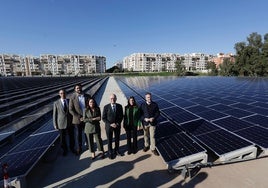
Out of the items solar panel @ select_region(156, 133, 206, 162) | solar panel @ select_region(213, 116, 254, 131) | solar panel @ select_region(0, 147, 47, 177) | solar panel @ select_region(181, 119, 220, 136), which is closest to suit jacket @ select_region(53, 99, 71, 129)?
solar panel @ select_region(0, 147, 47, 177)

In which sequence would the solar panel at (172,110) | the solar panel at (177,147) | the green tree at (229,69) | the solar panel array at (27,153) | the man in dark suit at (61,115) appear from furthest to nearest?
the green tree at (229,69) < the solar panel at (172,110) < the man in dark suit at (61,115) < the solar panel at (177,147) < the solar panel array at (27,153)

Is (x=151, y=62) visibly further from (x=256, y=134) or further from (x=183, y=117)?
(x=256, y=134)

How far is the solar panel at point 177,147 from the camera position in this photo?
15.5 ft

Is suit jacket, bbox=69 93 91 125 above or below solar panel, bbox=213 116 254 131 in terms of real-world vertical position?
above

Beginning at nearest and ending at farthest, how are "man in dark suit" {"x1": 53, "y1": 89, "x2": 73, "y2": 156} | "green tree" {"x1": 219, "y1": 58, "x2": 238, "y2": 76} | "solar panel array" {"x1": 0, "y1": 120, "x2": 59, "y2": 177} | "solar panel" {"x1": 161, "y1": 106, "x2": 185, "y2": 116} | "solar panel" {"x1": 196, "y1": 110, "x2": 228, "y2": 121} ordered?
"solar panel array" {"x1": 0, "y1": 120, "x2": 59, "y2": 177}
"man in dark suit" {"x1": 53, "y1": 89, "x2": 73, "y2": 156}
"solar panel" {"x1": 196, "y1": 110, "x2": 228, "y2": 121}
"solar panel" {"x1": 161, "y1": 106, "x2": 185, "y2": 116}
"green tree" {"x1": 219, "y1": 58, "x2": 238, "y2": 76}

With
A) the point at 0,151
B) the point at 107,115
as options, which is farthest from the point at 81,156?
the point at 0,151

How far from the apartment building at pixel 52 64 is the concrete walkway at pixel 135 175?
149 meters

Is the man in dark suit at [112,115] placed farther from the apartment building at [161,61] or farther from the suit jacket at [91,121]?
the apartment building at [161,61]

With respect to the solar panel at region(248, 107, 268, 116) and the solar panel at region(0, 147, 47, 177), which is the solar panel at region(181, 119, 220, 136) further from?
the solar panel at region(0, 147, 47, 177)

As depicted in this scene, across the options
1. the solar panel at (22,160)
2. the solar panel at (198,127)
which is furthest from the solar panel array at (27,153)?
the solar panel at (198,127)

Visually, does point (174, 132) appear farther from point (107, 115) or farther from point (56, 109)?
point (56, 109)

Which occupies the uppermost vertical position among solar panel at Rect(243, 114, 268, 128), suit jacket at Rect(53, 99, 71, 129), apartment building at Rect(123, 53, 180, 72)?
apartment building at Rect(123, 53, 180, 72)

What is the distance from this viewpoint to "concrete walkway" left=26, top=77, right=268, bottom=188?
13.9 ft

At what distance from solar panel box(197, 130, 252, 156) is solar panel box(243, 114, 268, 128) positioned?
1.50 m
